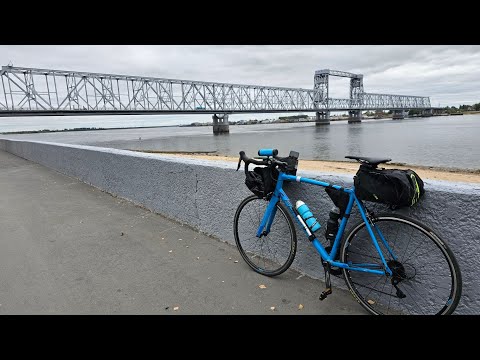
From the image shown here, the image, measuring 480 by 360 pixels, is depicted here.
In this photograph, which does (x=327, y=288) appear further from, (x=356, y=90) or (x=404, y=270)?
(x=356, y=90)

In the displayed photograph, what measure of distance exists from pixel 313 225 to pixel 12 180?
10.2m

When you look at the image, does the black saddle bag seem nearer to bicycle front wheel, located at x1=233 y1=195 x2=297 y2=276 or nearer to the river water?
bicycle front wheel, located at x1=233 y1=195 x2=297 y2=276

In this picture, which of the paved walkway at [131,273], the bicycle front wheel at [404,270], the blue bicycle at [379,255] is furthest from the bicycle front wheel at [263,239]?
the bicycle front wheel at [404,270]

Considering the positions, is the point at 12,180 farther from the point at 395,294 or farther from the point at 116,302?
the point at 395,294

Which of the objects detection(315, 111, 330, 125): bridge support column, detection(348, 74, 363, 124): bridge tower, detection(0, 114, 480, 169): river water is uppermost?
detection(348, 74, 363, 124): bridge tower

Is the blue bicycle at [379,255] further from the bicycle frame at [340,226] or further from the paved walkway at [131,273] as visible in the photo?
the paved walkway at [131,273]

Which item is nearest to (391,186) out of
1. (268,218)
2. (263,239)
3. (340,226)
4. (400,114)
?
(340,226)

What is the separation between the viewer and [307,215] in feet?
9.17

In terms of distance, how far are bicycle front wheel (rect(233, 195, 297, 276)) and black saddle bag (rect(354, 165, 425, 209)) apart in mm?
923

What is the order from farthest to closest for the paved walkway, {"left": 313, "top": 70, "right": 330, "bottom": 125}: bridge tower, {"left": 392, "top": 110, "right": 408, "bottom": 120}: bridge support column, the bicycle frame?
1. {"left": 392, "top": 110, "right": 408, "bottom": 120}: bridge support column
2. {"left": 313, "top": 70, "right": 330, "bottom": 125}: bridge tower
3. the paved walkway
4. the bicycle frame

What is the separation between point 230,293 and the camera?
2.91 meters

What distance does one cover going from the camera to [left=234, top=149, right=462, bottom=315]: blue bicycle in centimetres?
225

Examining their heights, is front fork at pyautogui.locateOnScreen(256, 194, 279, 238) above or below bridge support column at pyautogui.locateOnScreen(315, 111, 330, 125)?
below

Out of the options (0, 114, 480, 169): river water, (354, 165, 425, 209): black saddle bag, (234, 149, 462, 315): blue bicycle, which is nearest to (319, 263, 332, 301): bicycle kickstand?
(234, 149, 462, 315): blue bicycle
